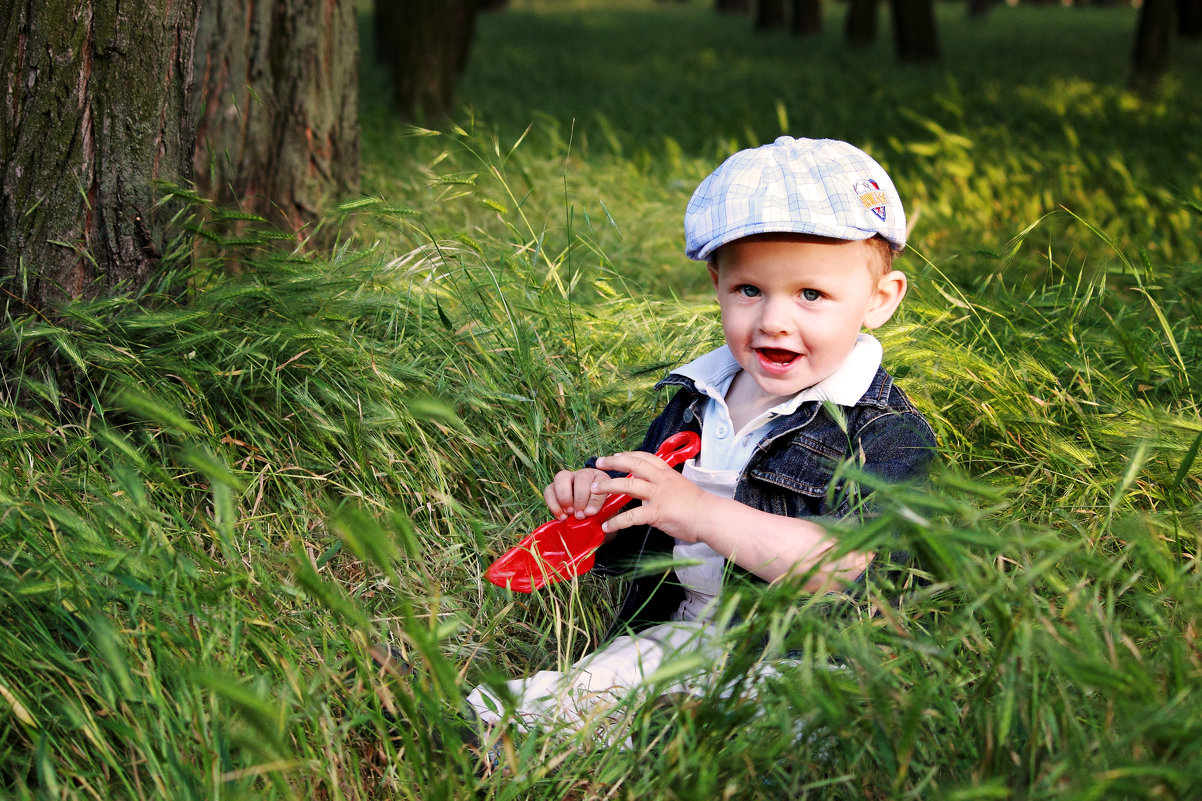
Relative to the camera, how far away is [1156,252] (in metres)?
3.77

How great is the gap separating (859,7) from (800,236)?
14591 mm

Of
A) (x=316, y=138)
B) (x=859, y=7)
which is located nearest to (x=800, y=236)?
(x=316, y=138)

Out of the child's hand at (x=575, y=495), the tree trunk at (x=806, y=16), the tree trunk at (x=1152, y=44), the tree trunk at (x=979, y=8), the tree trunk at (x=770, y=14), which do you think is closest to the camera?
the child's hand at (x=575, y=495)

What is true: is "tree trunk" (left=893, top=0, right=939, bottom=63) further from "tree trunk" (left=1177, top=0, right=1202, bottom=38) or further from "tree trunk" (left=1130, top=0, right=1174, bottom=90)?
"tree trunk" (left=1177, top=0, right=1202, bottom=38)

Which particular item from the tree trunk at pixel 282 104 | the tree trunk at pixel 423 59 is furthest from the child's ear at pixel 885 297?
the tree trunk at pixel 423 59

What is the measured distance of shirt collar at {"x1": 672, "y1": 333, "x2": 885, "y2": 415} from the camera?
165 centimetres

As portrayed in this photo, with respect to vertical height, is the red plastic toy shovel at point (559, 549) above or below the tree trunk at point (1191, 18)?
above

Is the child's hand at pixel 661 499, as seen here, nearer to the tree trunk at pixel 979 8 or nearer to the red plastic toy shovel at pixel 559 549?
the red plastic toy shovel at pixel 559 549

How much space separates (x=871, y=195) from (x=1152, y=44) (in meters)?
8.32

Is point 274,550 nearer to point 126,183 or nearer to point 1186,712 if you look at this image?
point 126,183

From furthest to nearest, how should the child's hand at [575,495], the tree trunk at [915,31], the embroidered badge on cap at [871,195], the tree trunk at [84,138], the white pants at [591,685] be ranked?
1. the tree trunk at [915,31]
2. the tree trunk at [84,138]
3. the child's hand at [575,495]
4. the embroidered badge on cap at [871,195]
5. the white pants at [591,685]

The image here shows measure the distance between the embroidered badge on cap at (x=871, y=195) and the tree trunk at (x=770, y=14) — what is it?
18171 mm

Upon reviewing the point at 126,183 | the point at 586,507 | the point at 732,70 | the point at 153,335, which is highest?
the point at 126,183

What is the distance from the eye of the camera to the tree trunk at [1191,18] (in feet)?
52.1
